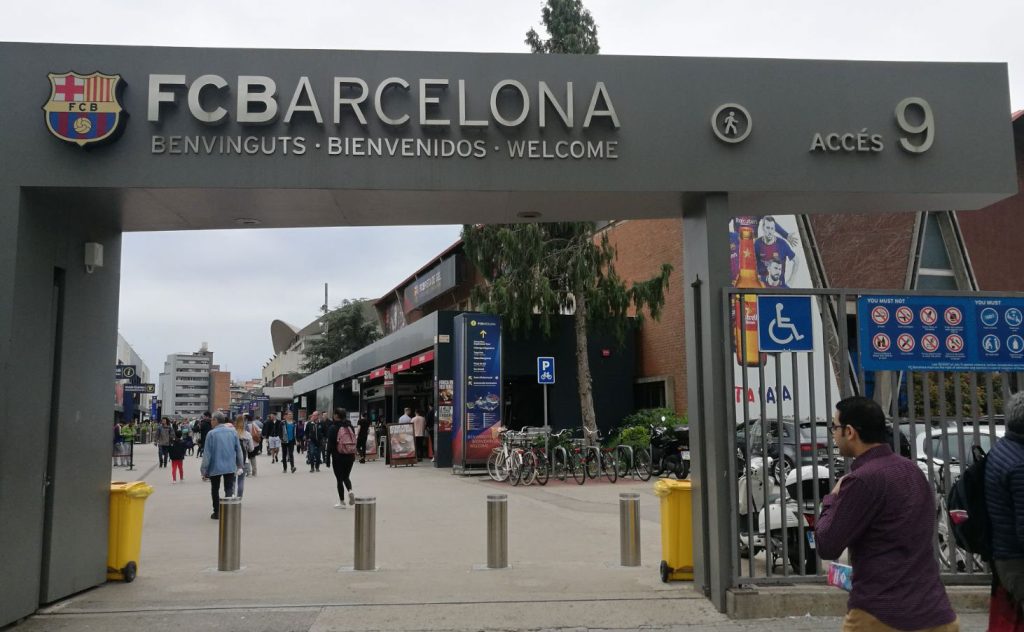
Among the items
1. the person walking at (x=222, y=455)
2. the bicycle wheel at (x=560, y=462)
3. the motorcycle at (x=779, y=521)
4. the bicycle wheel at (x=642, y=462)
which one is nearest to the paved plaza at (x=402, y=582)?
the person walking at (x=222, y=455)

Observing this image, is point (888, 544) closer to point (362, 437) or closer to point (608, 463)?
point (608, 463)

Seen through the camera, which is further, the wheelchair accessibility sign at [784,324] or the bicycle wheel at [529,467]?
the bicycle wheel at [529,467]

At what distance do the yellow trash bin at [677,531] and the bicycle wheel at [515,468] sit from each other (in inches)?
457

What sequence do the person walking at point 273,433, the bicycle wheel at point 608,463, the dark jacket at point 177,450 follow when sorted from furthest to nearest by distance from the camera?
1. the person walking at point 273,433
2. the dark jacket at point 177,450
3. the bicycle wheel at point 608,463

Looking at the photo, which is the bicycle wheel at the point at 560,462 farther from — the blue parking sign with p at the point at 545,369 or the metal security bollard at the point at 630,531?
the metal security bollard at the point at 630,531

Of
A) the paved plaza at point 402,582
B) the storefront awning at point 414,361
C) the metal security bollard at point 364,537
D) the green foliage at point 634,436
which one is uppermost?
the storefront awning at point 414,361

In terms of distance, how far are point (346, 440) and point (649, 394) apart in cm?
1440

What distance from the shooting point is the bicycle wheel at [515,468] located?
19.8 metres

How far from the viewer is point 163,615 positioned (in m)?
7.24

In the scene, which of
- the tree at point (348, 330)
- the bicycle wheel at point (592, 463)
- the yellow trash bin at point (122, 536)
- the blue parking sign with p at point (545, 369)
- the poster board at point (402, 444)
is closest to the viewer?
the yellow trash bin at point (122, 536)

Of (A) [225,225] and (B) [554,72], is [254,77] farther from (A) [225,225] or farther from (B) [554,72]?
(B) [554,72]

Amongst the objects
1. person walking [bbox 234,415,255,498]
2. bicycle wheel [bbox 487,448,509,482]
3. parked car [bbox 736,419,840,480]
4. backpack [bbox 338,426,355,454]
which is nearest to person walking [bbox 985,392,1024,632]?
parked car [bbox 736,419,840,480]

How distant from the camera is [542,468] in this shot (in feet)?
65.9

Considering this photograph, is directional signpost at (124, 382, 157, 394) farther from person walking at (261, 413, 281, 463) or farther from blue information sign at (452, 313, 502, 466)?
blue information sign at (452, 313, 502, 466)
